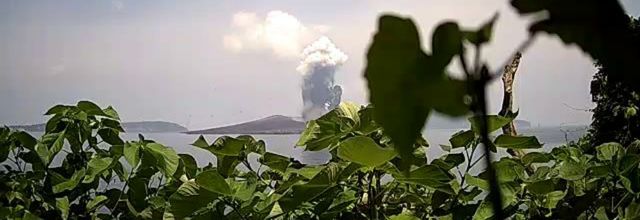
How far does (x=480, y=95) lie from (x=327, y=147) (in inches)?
18.7

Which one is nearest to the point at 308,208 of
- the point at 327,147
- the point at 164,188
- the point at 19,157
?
the point at 327,147

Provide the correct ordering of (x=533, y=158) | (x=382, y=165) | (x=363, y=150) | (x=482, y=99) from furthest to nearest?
(x=533, y=158), (x=382, y=165), (x=363, y=150), (x=482, y=99)

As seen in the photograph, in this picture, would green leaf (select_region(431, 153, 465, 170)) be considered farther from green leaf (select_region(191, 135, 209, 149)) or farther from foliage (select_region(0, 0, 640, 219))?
green leaf (select_region(191, 135, 209, 149))

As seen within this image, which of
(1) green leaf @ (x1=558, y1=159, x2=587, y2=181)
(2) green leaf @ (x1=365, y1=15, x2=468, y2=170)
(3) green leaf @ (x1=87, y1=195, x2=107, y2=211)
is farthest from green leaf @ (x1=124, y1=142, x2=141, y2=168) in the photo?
(2) green leaf @ (x1=365, y1=15, x2=468, y2=170)

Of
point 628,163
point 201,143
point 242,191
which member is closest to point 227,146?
point 201,143

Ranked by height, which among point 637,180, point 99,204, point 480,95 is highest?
point 480,95

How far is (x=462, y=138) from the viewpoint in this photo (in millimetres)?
592

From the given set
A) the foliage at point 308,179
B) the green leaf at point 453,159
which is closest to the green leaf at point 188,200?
the foliage at point 308,179

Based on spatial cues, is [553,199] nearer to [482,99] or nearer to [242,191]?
[242,191]

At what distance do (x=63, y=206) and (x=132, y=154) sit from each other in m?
0.14

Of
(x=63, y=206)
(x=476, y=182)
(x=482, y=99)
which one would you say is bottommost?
(x=63, y=206)

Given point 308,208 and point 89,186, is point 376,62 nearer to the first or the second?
point 308,208

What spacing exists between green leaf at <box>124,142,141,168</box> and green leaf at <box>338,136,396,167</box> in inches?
16.3

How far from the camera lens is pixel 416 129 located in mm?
122
